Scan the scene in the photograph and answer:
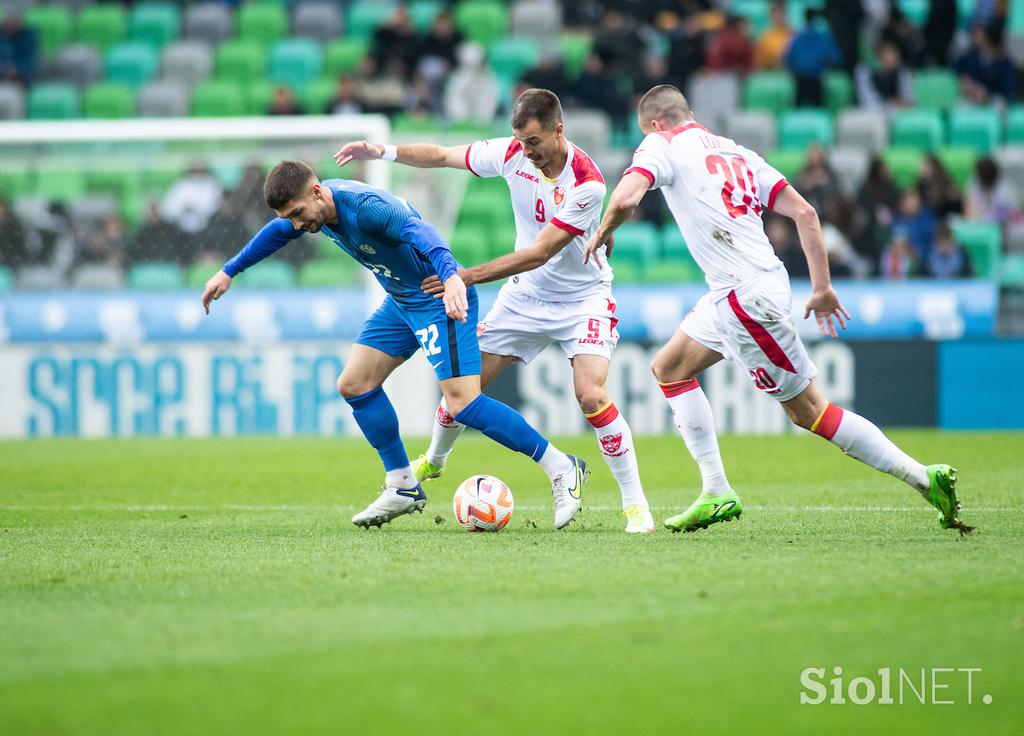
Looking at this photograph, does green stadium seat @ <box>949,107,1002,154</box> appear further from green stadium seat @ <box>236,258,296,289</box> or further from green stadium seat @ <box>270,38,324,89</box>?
green stadium seat @ <box>270,38,324,89</box>

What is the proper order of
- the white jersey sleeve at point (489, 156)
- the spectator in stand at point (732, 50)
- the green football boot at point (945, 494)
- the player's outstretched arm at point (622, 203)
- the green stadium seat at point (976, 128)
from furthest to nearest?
the spectator in stand at point (732, 50) → the green stadium seat at point (976, 128) → the white jersey sleeve at point (489, 156) → the green football boot at point (945, 494) → the player's outstretched arm at point (622, 203)

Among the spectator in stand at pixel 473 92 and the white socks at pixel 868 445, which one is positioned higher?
the spectator in stand at pixel 473 92

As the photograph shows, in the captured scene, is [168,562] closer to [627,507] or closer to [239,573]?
[239,573]

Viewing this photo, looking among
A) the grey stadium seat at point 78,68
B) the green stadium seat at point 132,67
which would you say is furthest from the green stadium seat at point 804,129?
the grey stadium seat at point 78,68

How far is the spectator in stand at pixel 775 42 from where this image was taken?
2072 centimetres

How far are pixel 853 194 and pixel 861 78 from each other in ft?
7.72

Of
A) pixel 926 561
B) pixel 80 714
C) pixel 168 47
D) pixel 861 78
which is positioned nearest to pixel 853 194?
pixel 861 78

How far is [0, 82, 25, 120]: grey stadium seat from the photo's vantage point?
838 inches

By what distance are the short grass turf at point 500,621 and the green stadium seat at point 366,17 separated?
620 inches

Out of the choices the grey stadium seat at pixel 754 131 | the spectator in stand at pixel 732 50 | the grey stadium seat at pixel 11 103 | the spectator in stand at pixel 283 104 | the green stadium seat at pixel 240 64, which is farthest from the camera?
the green stadium seat at pixel 240 64

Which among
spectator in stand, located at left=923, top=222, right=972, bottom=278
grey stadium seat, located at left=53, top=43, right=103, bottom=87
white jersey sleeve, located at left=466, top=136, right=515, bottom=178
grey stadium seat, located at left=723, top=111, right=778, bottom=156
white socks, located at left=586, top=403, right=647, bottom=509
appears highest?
grey stadium seat, located at left=53, top=43, right=103, bottom=87

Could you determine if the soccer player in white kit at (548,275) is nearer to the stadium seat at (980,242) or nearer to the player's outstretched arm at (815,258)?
the player's outstretched arm at (815,258)

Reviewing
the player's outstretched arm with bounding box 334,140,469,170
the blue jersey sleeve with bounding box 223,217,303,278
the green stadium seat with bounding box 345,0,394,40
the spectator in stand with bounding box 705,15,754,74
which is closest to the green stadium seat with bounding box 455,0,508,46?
the green stadium seat with bounding box 345,0,394,40

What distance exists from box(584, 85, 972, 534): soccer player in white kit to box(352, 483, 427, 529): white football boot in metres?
1.42
